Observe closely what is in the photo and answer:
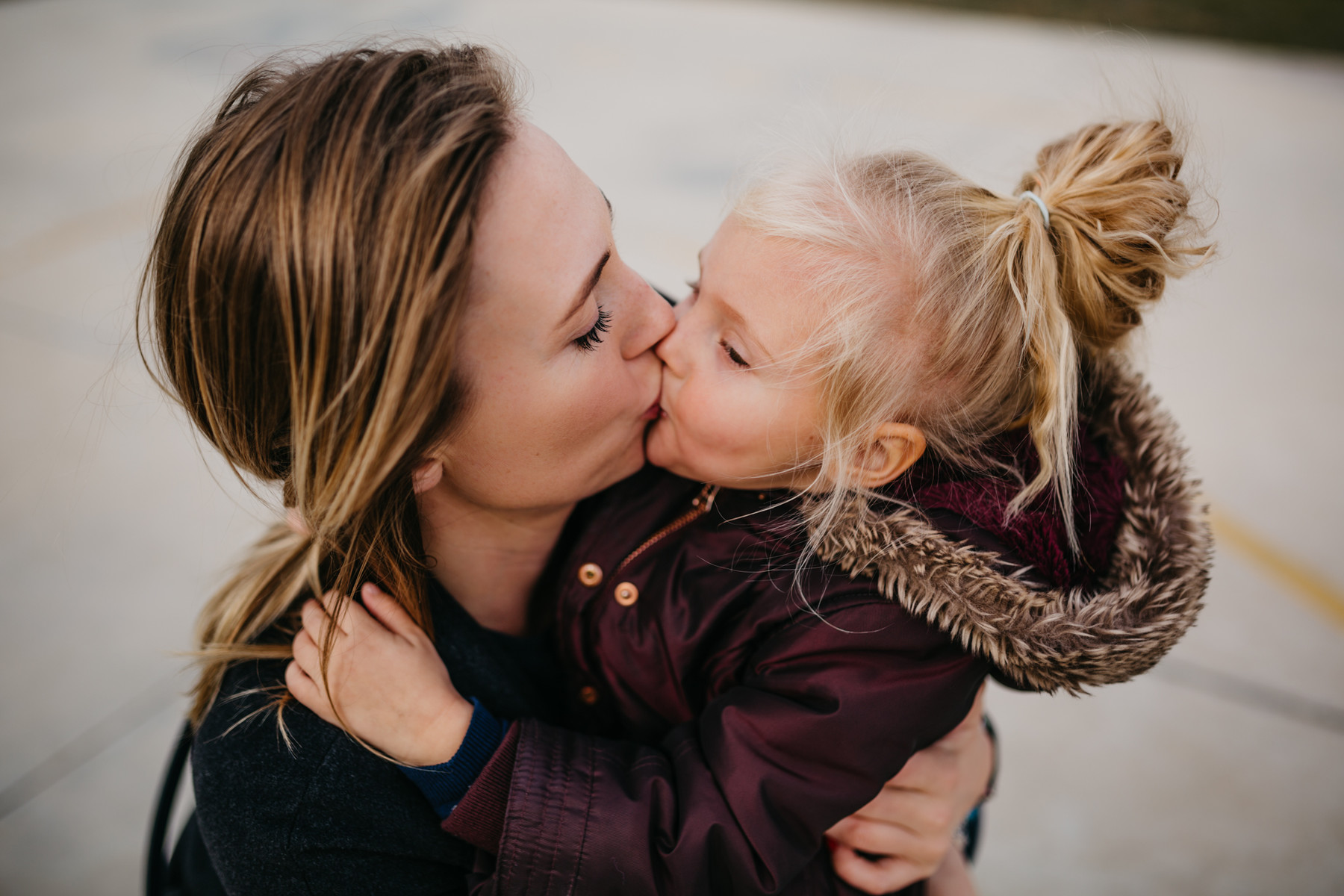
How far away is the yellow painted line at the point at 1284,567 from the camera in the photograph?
11.6ft

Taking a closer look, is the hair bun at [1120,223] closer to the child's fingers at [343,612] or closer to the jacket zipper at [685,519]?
the jacket zipper at [685,519]

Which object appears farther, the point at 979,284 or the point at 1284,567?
the point at 1284,567

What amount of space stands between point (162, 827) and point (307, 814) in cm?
53

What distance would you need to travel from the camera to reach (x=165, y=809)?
67.5 inches

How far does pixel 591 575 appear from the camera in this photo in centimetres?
175

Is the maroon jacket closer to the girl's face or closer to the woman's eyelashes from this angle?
the girl's face

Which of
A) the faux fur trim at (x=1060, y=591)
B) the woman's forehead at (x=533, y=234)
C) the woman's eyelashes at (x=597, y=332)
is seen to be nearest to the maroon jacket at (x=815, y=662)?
the faux fur trim at (x=1060, y=591)

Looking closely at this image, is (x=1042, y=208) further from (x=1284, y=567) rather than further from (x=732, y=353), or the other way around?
(x=1284, y=567)

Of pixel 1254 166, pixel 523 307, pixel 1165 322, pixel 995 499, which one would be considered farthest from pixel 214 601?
pixel 1254 166

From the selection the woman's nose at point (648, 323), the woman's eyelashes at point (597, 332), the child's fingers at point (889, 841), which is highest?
the woman's eyelashes at point (597, 332)

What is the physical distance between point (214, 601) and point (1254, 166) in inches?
282

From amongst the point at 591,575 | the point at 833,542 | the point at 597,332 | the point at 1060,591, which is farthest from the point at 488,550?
the point at 1060,591

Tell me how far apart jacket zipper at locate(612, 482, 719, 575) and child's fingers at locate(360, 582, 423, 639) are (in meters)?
0.40

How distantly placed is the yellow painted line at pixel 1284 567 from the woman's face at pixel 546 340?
2.97 m
